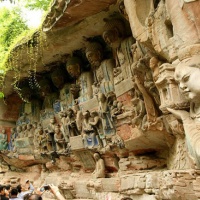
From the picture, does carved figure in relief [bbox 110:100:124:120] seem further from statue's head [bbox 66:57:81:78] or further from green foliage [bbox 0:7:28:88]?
green foliage [bbox 0:7:28:88]

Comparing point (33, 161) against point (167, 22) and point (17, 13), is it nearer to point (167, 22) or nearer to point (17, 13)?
point (17, 13)

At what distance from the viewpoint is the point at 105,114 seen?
6727 millimetres

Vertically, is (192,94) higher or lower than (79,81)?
lower

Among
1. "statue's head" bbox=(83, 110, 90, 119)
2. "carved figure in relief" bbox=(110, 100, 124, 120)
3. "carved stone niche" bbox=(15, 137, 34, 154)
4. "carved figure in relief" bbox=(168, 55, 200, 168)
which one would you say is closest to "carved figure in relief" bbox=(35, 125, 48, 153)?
"carved stone niche" bbox=(15, 137, 34, 154)

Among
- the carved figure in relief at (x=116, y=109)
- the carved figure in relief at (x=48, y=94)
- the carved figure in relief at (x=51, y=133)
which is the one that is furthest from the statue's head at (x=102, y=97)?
the carved figure in relief at (x=48, y=94)

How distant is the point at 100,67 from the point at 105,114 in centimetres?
130

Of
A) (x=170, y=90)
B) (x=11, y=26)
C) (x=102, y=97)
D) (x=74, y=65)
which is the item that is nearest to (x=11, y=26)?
(x=11, y=26)

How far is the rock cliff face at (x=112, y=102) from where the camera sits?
3.69 metres

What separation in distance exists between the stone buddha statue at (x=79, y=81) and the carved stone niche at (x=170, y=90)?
157 inches

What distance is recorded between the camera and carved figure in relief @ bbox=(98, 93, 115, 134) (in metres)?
6.68

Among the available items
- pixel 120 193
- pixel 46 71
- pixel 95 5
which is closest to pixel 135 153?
pixel 120 193

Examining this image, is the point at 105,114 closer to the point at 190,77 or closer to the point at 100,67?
the point at 100,67

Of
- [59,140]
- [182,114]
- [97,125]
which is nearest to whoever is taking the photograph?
→ [182,114]

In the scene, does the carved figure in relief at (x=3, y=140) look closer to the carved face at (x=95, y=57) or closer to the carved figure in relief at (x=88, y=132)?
the carved figure in relief at (x=88, y=132)
